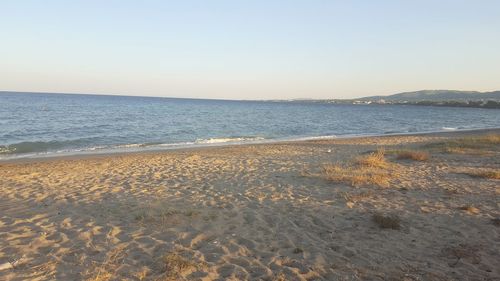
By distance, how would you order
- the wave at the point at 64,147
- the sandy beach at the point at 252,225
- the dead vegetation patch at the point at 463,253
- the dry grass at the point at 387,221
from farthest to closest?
the wave at the point at 64,147 → the dry grass at the point at 387,221 → the dead vegetation patch at the point at 463,253 → the sandy beach at the point at 252,225

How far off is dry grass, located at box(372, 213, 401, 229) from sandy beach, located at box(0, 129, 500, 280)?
0.02m

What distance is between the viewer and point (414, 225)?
703 cm

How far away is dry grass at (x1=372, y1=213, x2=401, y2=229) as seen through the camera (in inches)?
269

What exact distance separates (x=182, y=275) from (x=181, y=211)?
2888 mm

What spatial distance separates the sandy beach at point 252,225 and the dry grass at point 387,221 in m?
0.02

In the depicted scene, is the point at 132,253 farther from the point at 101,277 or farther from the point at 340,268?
the point at 340,268

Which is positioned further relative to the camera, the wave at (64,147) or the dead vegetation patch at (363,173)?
the wave at (64,147)

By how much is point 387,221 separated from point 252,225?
2361 mm

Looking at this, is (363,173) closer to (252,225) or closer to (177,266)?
(252,225)

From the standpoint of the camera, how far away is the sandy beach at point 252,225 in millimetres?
5254

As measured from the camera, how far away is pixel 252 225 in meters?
7.12

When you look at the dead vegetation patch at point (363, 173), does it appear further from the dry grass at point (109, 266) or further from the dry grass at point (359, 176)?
the dry grass at point (109, 266)

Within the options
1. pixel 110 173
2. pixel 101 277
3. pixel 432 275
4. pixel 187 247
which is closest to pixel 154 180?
pixel 110 173

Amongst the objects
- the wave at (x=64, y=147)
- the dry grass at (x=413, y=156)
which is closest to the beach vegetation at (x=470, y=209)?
the dry grass at (x=413, y=156)
